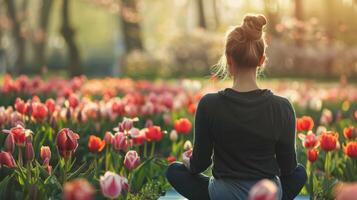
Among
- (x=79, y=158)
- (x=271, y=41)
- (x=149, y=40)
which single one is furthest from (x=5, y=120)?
(x=149, y=40)

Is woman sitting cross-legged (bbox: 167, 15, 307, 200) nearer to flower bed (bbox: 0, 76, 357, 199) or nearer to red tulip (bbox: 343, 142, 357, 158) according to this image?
flower bed (bbox: 0, 76, 357, 199)

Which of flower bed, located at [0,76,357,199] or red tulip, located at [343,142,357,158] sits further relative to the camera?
red tulip, located at [343,142,357,158]

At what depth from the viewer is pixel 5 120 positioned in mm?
6160

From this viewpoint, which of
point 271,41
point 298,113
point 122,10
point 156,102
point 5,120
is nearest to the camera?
point 5,120

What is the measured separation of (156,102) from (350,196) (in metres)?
5.84

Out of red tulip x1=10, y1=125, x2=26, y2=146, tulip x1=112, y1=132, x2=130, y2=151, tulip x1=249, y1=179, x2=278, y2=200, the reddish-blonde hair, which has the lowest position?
tulip x1=112, y1=132, x2=130, y2=151

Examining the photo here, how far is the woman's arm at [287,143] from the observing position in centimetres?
425

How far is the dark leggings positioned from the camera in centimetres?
463

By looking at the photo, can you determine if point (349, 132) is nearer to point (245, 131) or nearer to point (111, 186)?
point (245, 131)

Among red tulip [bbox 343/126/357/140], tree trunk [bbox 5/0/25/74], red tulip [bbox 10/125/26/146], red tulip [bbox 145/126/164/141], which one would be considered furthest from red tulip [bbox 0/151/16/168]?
tree trunk [bbox 5/0/25/74]

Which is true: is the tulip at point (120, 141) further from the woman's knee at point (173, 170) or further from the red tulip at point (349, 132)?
the red tulip at point (349, 132)

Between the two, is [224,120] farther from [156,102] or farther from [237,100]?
[156,102]

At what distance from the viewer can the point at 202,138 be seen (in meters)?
4.27

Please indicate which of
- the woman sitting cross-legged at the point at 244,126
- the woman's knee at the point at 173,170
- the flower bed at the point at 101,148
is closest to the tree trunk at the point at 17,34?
the flower bed at the point at 101,148
